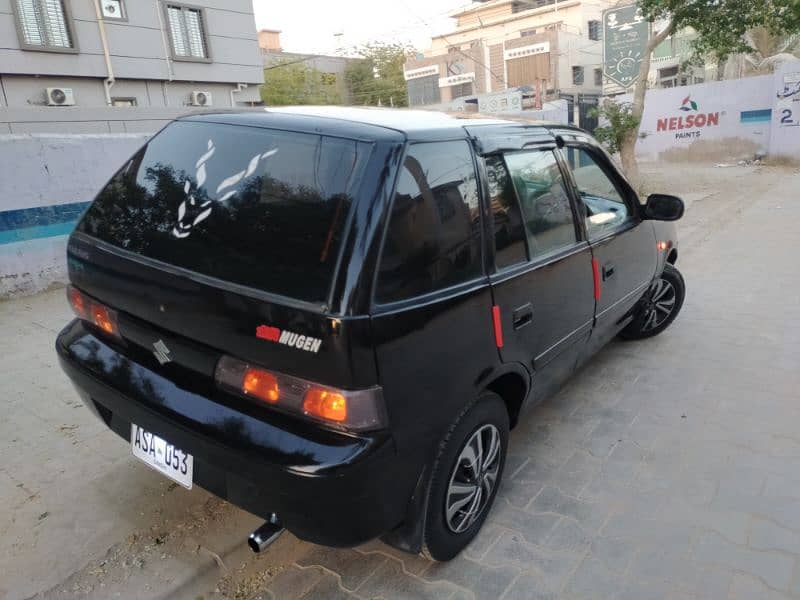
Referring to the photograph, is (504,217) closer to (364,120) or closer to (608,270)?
(364,120)

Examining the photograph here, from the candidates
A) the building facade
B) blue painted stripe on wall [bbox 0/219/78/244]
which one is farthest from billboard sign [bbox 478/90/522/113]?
blue painted stripe on wall [bbox 0/219/78/244]

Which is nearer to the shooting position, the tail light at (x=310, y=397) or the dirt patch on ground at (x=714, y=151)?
the tail light at (x=310, y=397)

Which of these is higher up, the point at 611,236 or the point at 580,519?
the point at 611,236

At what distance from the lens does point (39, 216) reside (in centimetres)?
575

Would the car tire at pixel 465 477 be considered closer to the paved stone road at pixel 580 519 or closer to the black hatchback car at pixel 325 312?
the black hatchback car at pixel 325 312

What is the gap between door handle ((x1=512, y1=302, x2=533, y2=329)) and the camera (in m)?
2.34

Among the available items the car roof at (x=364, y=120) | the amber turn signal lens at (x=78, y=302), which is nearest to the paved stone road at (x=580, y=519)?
the amber turn signal lens at (x=78, y=302)

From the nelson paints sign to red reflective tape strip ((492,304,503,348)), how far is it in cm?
1933

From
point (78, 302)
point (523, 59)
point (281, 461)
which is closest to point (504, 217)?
point (281, 461)

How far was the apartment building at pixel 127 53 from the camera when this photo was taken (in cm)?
1118

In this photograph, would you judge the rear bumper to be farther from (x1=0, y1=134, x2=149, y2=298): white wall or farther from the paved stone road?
(x1=0, y1=134, x2=149, y2=298): white wall

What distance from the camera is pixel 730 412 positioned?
3.39 m

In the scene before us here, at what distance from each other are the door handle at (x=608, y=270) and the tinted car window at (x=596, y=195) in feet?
0.63

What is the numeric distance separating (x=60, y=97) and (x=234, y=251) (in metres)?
12.6
